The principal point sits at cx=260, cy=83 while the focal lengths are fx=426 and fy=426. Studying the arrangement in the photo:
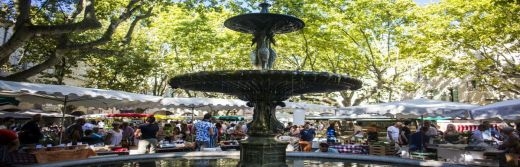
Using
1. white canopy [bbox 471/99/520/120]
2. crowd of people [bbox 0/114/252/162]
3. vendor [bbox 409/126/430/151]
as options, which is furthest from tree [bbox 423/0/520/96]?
crowd of people [bbox 0/114/252/162]

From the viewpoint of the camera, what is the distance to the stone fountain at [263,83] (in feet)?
23.3

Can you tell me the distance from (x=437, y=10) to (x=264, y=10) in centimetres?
1714

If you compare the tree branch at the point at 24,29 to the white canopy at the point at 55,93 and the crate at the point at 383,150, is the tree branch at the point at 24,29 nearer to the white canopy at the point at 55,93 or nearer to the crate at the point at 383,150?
the white canopy at the point at 55,93

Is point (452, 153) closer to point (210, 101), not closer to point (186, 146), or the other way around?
point (186, 146)

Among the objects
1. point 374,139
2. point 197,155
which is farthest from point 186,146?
point 374,139

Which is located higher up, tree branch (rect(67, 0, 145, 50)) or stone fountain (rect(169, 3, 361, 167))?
tree branch (rect(67, 0, 145, 50))

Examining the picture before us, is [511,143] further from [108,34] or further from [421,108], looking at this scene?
[108,34]

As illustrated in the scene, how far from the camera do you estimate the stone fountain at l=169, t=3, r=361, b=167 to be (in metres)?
7.09

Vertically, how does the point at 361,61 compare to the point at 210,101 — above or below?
above

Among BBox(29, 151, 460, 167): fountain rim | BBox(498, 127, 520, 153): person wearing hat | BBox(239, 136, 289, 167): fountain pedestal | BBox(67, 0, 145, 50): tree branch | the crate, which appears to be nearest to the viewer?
BBox(239, 136, 289, 167): fountain pedestal

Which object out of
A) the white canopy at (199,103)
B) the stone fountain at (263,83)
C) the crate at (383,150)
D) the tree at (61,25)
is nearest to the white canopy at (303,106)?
the white canopy at (199,103)

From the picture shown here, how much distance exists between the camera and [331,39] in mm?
24344

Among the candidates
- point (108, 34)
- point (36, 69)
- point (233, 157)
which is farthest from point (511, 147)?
point (36, 69)

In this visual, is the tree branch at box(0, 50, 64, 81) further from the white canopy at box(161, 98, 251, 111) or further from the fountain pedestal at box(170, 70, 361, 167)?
the fountain pedestal at box(170, 70, 361, 167)
